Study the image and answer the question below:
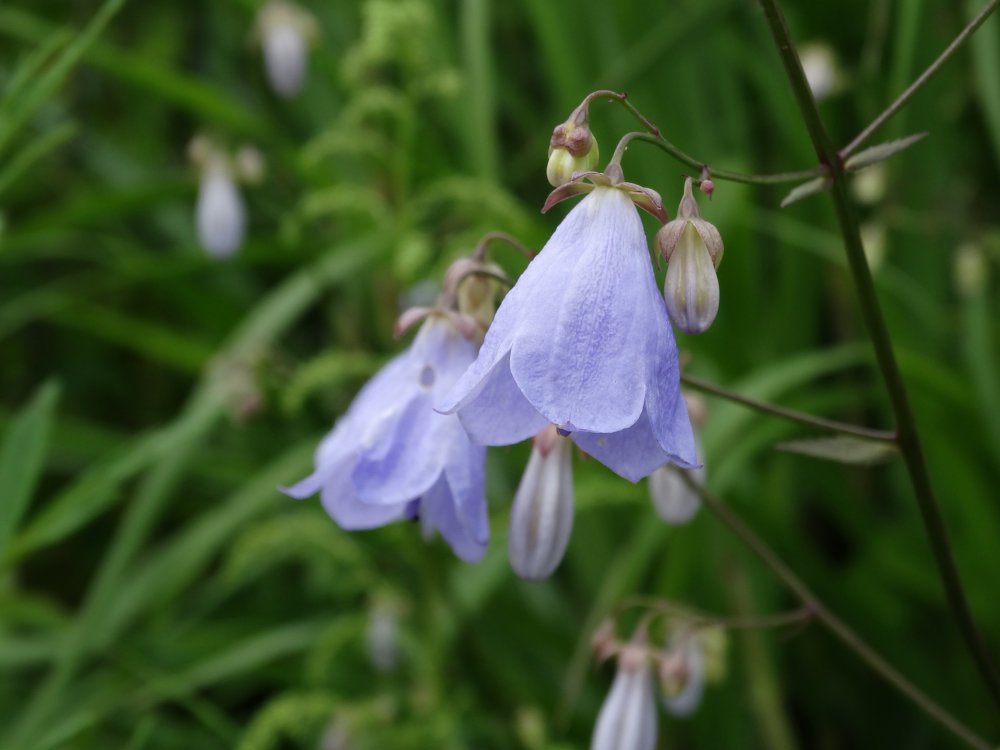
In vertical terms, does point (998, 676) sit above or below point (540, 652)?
below

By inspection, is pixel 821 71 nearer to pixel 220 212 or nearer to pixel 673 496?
pixel 220 212

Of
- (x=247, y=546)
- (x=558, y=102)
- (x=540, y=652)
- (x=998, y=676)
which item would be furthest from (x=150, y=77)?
(x=998, y=676)

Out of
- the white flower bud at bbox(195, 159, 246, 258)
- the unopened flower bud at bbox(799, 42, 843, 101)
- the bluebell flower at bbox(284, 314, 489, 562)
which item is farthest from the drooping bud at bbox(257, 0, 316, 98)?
the bluebell flower at bbox(284, 314, 489, 562)

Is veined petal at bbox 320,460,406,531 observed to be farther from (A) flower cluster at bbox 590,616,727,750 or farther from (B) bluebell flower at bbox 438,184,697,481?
(A) flower cluster at bbox 590,616,727,750

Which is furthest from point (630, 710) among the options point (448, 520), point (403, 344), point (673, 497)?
point (403, 344)

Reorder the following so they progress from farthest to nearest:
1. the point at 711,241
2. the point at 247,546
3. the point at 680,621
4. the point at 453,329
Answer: the point at 247,546 < the point at 680,621 < the point at 453,329 < the point at 711,241

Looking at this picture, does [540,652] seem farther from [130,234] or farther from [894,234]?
[130,234]

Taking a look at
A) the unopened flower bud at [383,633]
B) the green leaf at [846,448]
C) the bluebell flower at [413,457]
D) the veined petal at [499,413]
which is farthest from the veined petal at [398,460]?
the unopened flower bud at [383,633]
